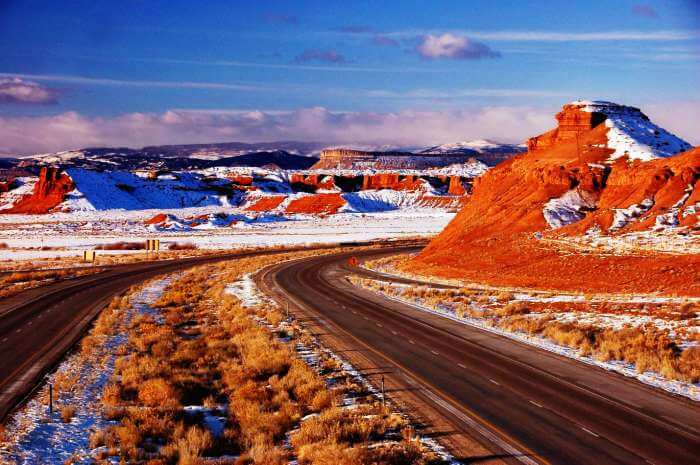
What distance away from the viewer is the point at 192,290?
150 ft

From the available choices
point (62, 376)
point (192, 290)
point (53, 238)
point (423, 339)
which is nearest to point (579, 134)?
point (192, 290)

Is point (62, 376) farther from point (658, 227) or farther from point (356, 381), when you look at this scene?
point (658, 227)

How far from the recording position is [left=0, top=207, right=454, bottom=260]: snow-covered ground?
105938mm

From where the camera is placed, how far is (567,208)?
55.0 metres

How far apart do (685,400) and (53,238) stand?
120 meters

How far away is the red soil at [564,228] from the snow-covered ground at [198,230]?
46640mm

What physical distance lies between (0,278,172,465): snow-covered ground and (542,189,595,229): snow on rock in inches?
1615

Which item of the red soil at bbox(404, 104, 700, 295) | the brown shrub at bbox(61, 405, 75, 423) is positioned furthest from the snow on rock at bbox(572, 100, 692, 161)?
the brown shrub at bbox(61, 405, 75, 423)

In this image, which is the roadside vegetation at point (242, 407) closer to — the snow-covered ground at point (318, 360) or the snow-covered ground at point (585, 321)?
the snow-covered ground at point (318, 360)

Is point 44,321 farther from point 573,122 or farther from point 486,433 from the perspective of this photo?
point 573,122

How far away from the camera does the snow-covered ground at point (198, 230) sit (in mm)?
105938

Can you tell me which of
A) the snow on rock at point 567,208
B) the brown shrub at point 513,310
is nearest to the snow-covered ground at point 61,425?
A: the brown shrub at point 513,310

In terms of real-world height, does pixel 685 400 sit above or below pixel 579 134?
below

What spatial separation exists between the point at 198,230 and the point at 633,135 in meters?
97.1
